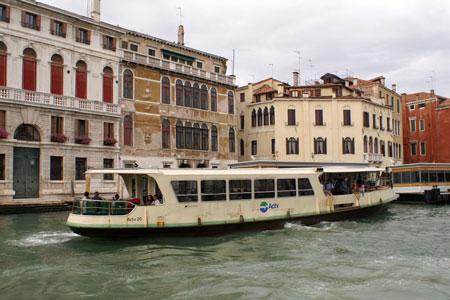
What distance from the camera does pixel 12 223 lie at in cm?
1608

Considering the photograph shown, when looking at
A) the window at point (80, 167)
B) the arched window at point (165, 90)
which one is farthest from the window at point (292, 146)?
the window at point (80, 167)

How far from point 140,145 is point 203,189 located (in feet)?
46.7

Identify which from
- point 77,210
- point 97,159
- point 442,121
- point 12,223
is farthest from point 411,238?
point 442,121

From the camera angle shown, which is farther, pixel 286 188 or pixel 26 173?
pixel 26 173

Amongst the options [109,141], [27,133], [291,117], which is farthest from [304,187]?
[291,117]

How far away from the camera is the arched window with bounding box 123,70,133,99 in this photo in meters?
26.1

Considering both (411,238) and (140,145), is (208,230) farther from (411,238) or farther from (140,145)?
(140,145)

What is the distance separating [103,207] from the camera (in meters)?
11.8

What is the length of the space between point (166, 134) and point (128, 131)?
265 centimetres

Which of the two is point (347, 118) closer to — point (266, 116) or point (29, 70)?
point (266, 116)

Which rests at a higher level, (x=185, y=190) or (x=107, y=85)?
(x=107, y=85)

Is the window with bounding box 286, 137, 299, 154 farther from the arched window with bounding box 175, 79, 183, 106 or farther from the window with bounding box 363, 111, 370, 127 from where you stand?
the arched window with bounding box 175, 79, 183, 106

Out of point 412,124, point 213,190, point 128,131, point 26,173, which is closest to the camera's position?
point 213,190

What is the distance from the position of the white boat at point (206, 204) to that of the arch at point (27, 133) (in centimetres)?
1079
